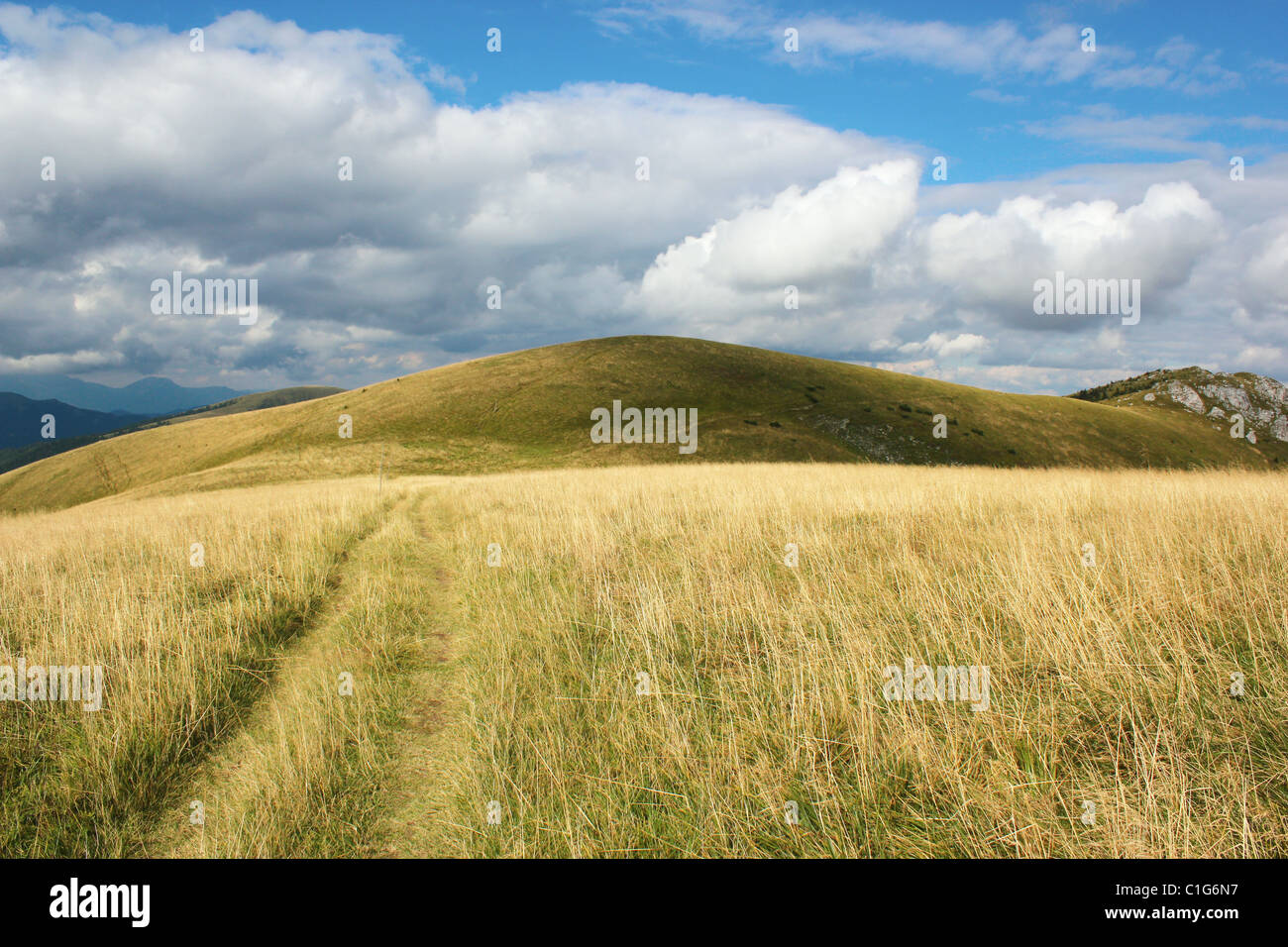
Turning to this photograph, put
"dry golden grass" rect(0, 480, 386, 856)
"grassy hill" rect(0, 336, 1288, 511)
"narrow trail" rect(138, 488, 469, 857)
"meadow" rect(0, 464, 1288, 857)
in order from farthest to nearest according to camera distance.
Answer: "grassy hill" rect(0, 336, 1288, 511)
"dry golden grass" rect(0, 480, 386, 856)
"narrow trail" rect(138, 488, 469, 857)
"meadow" rect(0, 464, 1288, 857)

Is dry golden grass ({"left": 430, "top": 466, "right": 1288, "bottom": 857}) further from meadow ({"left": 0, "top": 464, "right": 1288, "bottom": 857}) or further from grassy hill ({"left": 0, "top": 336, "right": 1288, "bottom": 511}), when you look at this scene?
grassy hill ({"left": 0, "top": 336, "right": 1288, "bottom": 511})

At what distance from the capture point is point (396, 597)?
27.7 feet

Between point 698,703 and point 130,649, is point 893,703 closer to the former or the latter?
point 698,703

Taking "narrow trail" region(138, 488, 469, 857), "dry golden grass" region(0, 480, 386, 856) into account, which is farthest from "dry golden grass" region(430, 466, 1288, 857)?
"dry golden grass" region(0, 480, 386, 856)

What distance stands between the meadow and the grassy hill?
52913 millimetres

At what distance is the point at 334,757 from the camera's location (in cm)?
449

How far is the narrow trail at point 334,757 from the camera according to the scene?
3690mm

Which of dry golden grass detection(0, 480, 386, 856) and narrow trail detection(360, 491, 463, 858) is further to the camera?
dry golden grass detection(0, 480, 386, 856)

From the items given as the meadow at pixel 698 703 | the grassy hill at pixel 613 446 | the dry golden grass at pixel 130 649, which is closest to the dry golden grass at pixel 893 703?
the meadow at pixel 698 703

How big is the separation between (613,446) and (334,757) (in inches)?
2469

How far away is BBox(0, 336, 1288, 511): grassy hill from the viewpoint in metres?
62.9

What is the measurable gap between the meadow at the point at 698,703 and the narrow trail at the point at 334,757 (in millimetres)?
29

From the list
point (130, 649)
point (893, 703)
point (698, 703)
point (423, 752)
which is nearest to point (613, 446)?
point (130, 649)
